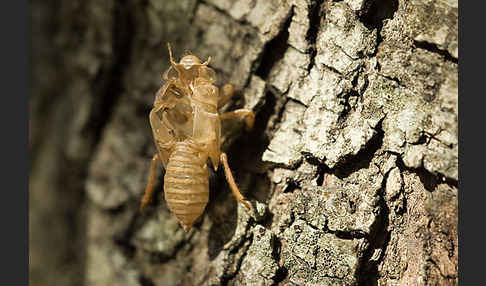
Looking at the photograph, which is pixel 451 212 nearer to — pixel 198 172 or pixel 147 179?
pixel 198 172

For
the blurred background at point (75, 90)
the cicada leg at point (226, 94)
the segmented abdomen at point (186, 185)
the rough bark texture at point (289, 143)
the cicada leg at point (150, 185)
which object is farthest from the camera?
the blurred background at point (75, 90)

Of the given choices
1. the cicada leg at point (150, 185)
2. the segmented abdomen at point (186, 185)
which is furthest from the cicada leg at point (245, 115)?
the cicada leg at point (150, 185)

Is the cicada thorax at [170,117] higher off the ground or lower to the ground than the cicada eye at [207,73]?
lower

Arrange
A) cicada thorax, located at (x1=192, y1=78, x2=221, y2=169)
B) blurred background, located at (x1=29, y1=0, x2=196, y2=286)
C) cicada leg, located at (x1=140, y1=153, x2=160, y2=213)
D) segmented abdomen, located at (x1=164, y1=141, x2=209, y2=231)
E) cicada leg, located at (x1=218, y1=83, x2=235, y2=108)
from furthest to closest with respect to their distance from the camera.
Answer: blurred background, located at (x1=29, y1=0, x2=196, y2=286), cicada leg, located at (x1=140, y1=153, x2=160, y2=213), cicada leg, located at (x1=218, y1=83, x2=235, y2=108), cicada thorax, located at (x1=192, y1=78, x2=221, y2=169), segmented abdomen, located at (x1=164, y1=141, x2=209, y2=231)

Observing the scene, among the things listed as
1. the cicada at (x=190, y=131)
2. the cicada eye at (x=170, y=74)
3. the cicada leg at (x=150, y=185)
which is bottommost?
the cicada leg at (x=150, y=185)

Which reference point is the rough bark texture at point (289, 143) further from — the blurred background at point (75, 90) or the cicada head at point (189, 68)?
the cicada head at point (189, 68)

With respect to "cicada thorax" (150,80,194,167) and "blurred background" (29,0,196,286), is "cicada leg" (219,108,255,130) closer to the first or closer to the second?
"cicada thorax" (150,80,194,167)

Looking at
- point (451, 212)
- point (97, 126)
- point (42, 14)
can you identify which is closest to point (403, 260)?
point (451, 212)

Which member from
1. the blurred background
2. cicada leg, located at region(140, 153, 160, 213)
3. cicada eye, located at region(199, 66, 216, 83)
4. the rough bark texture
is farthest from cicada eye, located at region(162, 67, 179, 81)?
cicada leg, located at region(140, 153, 160, 213)
